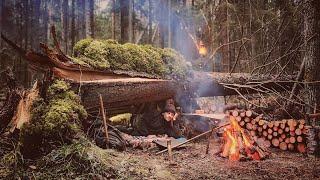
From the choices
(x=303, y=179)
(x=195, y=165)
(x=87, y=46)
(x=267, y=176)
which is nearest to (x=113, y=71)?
(x=87, y=46)

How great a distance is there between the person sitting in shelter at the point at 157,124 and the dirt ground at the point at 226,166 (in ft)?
6.00

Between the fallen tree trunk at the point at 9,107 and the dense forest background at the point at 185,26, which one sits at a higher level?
the dense forest background at the point at 185,26

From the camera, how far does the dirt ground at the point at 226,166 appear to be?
534 cm

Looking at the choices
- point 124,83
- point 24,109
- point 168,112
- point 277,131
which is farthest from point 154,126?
point 24,109

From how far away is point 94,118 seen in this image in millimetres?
7516

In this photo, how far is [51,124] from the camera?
5371 mm

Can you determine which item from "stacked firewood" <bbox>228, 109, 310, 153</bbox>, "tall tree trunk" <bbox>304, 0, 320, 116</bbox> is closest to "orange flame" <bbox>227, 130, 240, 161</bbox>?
"stacked firewood" <bbox>228, 109, 310, 153</bbox>

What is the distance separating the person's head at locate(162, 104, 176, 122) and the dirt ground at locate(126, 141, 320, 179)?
1.74 meters

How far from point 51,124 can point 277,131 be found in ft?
19.5

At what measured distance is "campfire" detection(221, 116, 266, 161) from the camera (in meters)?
6.79

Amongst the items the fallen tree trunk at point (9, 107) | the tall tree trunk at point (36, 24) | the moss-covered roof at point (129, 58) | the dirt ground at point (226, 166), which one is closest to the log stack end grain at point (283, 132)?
the dirt ground at point (226, 166)

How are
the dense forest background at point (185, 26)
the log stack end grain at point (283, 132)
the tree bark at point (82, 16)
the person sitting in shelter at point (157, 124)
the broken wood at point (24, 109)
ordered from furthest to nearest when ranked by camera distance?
the tree bark at point (82, 16) → the dense forest background at point (185, 26) → the person sitting in shelter at point (157, 124) → the log stack end grain at point (283, 132) → the broken wood at point (24, 109)

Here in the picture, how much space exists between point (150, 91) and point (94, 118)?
1.77 m

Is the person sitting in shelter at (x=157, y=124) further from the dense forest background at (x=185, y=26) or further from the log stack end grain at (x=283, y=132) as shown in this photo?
the dense forest background at (x=185, y=26)
